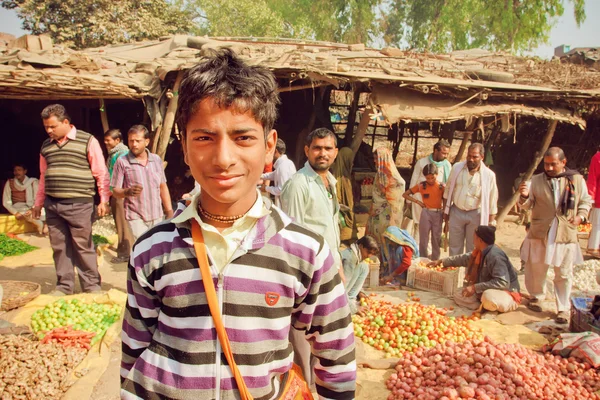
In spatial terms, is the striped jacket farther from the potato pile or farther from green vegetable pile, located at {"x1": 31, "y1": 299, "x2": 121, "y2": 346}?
green vegetable pile, located at {"x1": 31, "y1": 299, "x2": 121, "y2": 346}

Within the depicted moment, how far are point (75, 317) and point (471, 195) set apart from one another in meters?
5.19

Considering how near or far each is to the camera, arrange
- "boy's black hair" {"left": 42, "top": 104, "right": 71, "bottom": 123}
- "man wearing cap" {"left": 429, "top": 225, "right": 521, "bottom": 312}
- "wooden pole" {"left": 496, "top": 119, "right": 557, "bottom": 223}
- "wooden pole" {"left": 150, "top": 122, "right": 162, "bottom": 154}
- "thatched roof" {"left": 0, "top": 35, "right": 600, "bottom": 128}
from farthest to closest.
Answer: "wooden pole" {"left": 496, "top": 119, "right": 557, "bottom": 223}, "wooden pole" {"left": 150, "top": 122, "right": 162, "bottom": 154}, "thatched roof" {"left": 0, "top": 35, "right": 600, "bottom": 128}, "man wearing cap" {"left": 429, "top": 225, "right": 521, "bottom": 312}, "boy's black hair" {"left": 42, "top": 104, "right": 71, "bottom": 123}

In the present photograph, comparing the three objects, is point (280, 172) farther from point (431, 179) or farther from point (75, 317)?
point (75, 317)

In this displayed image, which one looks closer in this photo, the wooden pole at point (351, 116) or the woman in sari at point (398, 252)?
the woman in sari at point (398, 252)

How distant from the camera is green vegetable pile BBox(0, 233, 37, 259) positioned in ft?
23.4

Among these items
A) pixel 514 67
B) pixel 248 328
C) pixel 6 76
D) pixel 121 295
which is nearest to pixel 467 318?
pixel 121 295

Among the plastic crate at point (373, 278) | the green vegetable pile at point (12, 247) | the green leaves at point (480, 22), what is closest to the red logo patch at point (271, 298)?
the plastic crate at point (373, 278)

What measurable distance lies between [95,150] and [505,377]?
4690mm

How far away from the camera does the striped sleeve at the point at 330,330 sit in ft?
4.38

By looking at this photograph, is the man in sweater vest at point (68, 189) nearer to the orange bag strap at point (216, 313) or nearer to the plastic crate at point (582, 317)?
the orange bag strap at point (216, 313)

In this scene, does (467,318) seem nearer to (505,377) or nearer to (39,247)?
(505,377)

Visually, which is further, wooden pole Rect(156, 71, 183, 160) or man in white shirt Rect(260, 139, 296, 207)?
wooden pole Rect(156, 71, 183, 160)

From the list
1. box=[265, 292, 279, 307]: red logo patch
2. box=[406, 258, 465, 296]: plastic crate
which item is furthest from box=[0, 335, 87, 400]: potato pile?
box=[406, 258, 465, 296]: plastic crate

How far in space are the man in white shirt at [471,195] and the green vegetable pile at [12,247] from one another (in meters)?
7.06
